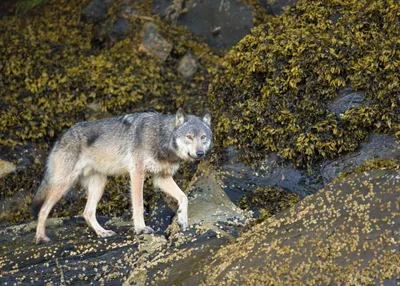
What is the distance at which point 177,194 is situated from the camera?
359 inches

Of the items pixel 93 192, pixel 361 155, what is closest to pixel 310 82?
pixel 361 155

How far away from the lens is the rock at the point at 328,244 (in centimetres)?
620

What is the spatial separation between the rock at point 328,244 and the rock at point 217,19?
243 inches

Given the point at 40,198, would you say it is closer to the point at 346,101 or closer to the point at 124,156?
the point at 124,156

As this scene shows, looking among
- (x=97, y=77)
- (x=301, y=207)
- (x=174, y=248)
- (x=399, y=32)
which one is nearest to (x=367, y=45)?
(x=399, y=32)

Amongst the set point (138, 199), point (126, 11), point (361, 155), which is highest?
point (126, 11)

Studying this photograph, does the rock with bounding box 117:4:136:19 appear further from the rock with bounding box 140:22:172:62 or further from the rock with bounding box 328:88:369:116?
the rock with bounding box 328:88:369:116

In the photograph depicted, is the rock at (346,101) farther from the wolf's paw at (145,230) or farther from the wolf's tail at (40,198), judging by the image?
the wolf's tail at (40,198)

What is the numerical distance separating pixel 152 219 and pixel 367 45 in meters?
3.83

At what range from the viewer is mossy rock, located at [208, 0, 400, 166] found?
9180 millimetres

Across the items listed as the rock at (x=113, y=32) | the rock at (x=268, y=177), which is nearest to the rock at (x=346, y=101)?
the rock at (x=268, y=177)

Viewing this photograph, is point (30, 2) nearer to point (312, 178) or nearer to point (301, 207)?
point (312, 178)

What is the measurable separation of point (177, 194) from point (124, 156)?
955 millimetres

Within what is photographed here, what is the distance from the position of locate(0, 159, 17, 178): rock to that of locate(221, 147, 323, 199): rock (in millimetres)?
3537
